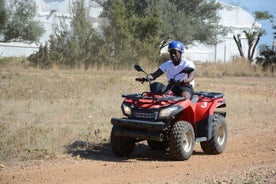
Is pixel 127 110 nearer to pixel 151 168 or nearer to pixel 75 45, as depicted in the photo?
pixel 151 168

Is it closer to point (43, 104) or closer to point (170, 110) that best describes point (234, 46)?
point (43, 104)

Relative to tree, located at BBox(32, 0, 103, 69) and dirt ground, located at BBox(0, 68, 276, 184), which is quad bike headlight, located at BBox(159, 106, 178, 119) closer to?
dirt ground, located at BBox(0, 68, 276, 184)

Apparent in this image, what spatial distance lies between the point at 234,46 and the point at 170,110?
53596mm

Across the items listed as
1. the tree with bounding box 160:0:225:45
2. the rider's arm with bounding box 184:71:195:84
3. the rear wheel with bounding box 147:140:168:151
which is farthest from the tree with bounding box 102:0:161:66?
the rider's arm with bounding box 184:71:195:84

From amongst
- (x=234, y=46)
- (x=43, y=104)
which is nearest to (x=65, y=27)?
(x=43, y=104)

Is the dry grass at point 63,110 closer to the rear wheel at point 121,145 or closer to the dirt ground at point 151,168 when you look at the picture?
the dirt ground at point 151,168

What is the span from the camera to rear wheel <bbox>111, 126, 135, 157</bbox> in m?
9.55

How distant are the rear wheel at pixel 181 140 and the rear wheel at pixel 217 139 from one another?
0.81 m

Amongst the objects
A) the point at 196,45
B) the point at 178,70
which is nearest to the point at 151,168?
the point at 178,70

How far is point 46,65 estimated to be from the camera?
1309 inches

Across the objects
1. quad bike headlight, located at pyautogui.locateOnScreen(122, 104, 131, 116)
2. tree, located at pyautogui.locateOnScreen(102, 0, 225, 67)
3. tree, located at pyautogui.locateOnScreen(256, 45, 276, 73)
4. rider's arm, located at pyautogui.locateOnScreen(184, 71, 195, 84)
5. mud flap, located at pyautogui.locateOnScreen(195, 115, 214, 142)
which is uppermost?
tree, located at pyautogui.locateOnScreen(102, 0, 225, 67)

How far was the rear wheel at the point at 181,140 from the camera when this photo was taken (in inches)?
356

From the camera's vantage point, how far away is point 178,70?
983cm

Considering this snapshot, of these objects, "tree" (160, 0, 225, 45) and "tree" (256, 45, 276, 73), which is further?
"tree" (160, 0, 225, 45)
